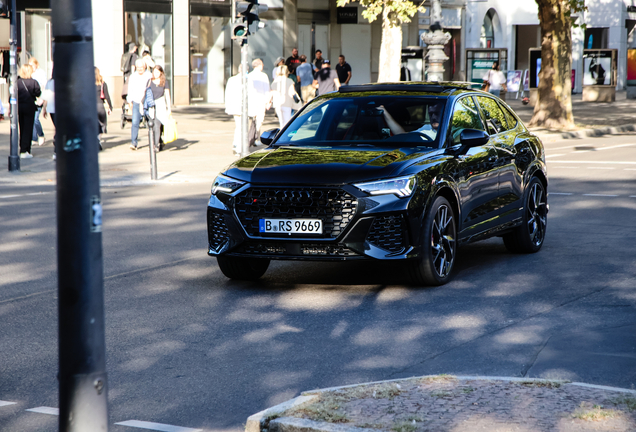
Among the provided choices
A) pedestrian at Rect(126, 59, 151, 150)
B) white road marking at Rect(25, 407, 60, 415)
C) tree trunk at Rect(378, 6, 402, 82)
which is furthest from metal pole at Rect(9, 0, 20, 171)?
tree trunk at Rect(378, 6, 402, 82)

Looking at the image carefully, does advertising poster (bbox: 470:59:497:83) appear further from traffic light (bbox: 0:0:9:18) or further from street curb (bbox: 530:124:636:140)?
traffic light (bbox: 0:0:9:18)

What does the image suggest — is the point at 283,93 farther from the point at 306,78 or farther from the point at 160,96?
the point at 306,78

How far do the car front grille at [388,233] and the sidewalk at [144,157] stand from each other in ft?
31.3

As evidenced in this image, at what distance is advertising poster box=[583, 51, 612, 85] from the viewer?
40625 mm

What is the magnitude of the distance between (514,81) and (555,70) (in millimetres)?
14451

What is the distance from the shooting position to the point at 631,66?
144 feet

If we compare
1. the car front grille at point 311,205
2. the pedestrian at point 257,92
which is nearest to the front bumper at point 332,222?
the car front grille at point 311,205

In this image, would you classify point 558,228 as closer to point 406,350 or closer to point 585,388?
point 406,350

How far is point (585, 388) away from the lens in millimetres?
4742

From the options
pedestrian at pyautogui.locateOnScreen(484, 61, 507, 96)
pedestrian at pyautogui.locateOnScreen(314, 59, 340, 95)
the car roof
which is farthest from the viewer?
pedestrian at pyautogui.locateOnScreen(484, 61, 507, 96)

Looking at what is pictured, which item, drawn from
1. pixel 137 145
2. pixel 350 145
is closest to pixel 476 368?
pixel 350 145

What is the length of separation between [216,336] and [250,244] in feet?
4.55

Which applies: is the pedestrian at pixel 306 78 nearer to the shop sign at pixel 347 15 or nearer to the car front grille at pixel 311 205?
the shop sign at pixel 347 15

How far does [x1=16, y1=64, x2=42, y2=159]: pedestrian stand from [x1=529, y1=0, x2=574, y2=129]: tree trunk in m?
15.1
